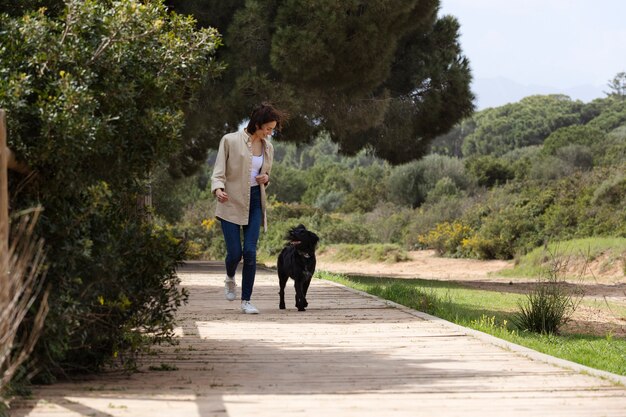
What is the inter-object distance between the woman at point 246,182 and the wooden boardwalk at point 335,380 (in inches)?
47.3

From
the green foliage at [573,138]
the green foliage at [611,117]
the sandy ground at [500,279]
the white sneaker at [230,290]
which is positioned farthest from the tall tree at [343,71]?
the green foliage at [611,117]

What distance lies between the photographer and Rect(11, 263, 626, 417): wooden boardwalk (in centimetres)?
492

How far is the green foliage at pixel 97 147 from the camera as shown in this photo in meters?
5.32

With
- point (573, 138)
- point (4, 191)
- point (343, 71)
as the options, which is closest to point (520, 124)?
point (573, 138)

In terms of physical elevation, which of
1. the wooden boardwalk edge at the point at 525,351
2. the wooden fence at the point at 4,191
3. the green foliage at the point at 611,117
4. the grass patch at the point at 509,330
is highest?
the green foliage at the point at 611,117

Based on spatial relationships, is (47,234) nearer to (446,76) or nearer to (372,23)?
(372,23)

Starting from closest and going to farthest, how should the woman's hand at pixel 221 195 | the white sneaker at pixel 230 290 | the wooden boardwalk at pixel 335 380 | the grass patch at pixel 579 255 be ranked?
the wooden boardwalk at pixel 335 380 → the woman's hand at pixel 221 195 → the white sneaker at pixel 230 290 → the grass patch at pixel 579 255

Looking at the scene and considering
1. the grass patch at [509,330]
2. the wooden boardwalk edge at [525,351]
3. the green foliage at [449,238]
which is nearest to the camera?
the wooden boardwalk edge at [525,351]

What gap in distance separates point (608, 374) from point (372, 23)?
1323 centimetres

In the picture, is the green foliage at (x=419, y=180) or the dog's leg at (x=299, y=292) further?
the green foliage at (x=419, y=180)

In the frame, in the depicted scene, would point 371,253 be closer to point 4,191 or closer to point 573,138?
point 573,138

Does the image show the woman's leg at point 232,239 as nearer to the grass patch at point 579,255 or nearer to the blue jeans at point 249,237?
the blue jeans at point 249,237

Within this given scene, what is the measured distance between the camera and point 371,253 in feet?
103

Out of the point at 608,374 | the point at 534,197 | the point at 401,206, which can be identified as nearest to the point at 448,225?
the point at 534,197
